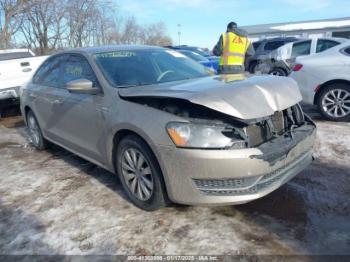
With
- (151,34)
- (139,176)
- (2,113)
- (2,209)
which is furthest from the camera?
(151,34)

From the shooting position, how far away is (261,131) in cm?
293

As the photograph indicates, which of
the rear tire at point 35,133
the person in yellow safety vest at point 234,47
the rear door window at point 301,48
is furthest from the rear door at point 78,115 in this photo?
the rear door window at point 301,48

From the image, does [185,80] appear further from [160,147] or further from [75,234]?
[75,234]

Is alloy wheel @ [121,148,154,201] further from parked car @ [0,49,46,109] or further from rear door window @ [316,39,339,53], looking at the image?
rear door window @ [316,39,339,53]

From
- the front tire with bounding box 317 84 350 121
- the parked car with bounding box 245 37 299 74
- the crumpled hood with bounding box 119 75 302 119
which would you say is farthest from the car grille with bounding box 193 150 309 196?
the parked car with bounding box 245 37 299 74

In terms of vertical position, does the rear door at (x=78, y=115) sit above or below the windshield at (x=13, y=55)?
below

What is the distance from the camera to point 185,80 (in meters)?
3.73

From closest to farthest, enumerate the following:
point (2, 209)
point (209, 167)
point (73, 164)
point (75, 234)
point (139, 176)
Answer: point (209, 167) < point (75, 234) < point (139, 176) < point (2, 209) < point (73, 164)

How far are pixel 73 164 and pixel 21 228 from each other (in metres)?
1.69

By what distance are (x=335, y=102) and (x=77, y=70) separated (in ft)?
15.2

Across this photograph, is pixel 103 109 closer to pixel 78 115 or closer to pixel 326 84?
pixel 78 115

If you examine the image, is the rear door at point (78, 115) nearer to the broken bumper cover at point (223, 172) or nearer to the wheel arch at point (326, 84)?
the broken bumper cover at point (223, 172)

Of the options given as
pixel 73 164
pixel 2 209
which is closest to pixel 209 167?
pixel 2 209

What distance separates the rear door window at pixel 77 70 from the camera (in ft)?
12.3
